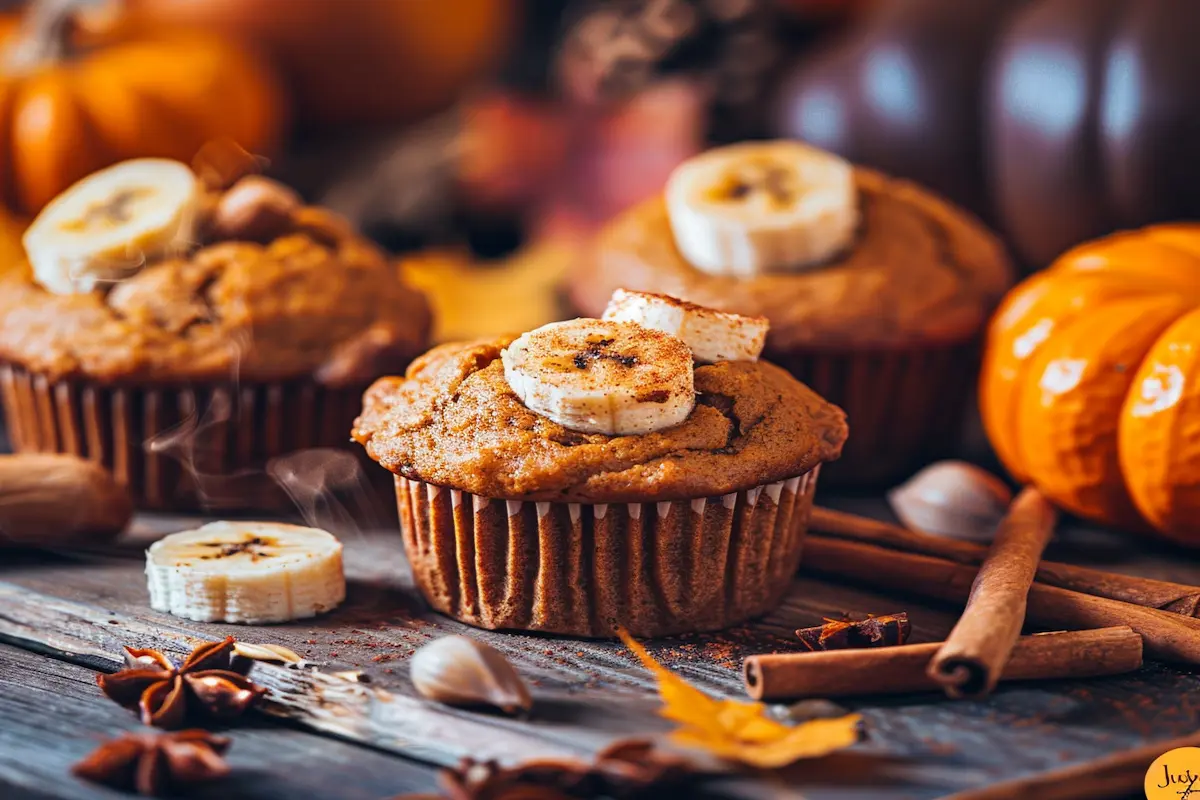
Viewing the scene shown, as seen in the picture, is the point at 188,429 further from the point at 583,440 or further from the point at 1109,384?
the point at 1109,384

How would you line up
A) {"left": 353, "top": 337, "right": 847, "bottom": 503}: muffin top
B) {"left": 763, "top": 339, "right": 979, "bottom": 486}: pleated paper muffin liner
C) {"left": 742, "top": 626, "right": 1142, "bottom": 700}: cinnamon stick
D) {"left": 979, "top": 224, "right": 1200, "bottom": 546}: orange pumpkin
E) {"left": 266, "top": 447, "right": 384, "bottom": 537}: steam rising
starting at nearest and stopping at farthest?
{"left": 742, "top": 626, "right": 1142, "bottom": 700}: cinnamon stick < {"left": 353, "top": 337, "right": 847, "bottom": 503}: muffin top < {"left": 979, "top": 224, "right": 1200, "bottom": 546}: orange pumpkin < {"left": 266, "top": 447, "right": 384, "bottom": 537}: steam rising < {"left": 763, "top": 339, "right": 979, "bottom": 486}: pleated paper muffin liner

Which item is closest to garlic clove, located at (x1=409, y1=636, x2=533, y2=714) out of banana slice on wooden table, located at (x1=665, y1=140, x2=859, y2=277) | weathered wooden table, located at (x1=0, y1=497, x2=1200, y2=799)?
weathered wooden table, located at (x1=0, y1=497, x2=1200, y2=799)

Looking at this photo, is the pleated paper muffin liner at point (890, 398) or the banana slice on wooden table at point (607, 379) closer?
the banana slice on wooden table at point (607, 379)

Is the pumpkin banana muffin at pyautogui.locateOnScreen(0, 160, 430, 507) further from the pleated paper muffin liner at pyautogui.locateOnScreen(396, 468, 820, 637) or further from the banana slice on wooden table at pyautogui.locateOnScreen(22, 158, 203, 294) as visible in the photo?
the pleated paper muffin liner at pyautogui.locateOnScreen(396, 468, 820, 637)

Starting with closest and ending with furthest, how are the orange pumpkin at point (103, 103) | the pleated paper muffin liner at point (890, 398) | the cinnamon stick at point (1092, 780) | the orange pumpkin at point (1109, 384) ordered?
the cinnamon stick at point (1092, 780)
the orange pumpkin at point (1109, 384)
the pleated paper muffin liner at point (890, 398)
the orange pumpkin at point (103, 103)

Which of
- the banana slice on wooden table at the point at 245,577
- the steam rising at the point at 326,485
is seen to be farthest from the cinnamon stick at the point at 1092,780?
the steam rising at the point at 326,485

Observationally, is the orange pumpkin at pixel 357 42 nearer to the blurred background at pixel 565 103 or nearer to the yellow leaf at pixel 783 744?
the blurred background at pixel 565 103
